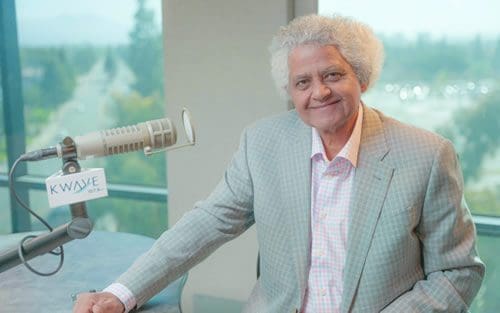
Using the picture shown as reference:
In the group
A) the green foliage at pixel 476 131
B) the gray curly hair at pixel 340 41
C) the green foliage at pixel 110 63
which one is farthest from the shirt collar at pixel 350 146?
the green foliage at pixel 110 63

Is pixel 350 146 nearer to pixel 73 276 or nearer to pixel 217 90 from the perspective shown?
pixel 73 276

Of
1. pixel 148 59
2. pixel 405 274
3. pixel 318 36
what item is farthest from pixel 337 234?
pixel 148 59

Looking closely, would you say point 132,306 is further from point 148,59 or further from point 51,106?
point 51,106

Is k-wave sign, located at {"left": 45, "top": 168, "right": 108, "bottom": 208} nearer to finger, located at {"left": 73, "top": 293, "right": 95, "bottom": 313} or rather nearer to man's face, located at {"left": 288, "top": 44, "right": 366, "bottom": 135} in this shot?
finger, located at {"left": 73, "top": 293, "right": 95, "bottom": 313}

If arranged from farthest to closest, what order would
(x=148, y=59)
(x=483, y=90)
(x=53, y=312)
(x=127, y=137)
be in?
(x=148, y=59), (x=483, y=90), (x=53, y=312), (x=127, y=137)

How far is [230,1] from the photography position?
8.66ft

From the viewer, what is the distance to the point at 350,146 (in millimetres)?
1700

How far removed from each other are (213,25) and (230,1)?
0.43ft

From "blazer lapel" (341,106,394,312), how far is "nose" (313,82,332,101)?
202mm

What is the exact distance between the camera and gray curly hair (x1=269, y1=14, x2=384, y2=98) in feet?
5.38

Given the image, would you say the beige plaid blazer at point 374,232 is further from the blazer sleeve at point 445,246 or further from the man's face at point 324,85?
the man's face at point 324,85

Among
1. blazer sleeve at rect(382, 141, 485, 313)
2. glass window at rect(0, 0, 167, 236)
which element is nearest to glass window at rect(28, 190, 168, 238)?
glass window at rect(0, 0, 167, 236)

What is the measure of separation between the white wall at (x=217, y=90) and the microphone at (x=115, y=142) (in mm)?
1338

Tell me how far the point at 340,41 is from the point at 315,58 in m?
0.08
